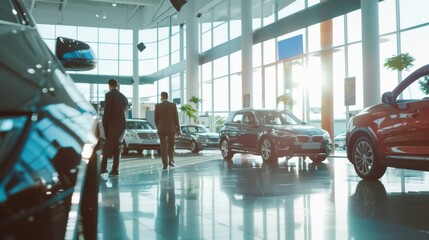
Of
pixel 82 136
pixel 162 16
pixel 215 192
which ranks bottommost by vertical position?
pixel 215 192

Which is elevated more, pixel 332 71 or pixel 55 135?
pixel 332 71

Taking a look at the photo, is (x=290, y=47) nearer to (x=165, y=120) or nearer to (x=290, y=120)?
(x=290, y=120)

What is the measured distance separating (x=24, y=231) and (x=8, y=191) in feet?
0.27

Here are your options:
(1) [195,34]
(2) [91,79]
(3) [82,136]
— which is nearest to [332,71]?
(1) [195,34]

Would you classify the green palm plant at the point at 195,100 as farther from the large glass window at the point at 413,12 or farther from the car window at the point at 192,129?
the large glass window at the point at 413,12

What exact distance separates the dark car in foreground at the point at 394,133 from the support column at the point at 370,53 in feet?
23.2

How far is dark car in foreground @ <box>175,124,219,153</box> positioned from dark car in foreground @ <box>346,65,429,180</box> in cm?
1045

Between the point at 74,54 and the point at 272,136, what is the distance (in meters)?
8.57

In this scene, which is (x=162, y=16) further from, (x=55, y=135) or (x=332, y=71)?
(x=55, y=135)

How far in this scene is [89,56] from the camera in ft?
8.69

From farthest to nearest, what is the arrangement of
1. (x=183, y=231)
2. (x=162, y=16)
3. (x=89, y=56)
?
(x=162, y=16), (x=183, y=231), (x=89, y=56)

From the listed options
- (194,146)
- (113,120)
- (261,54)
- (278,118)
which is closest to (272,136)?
(278,118)

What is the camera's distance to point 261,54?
2234 cm

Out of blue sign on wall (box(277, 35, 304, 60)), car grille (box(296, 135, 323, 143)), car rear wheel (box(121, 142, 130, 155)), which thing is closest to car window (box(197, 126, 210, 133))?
car rear wheel (box(121, 142, 130, 155))
